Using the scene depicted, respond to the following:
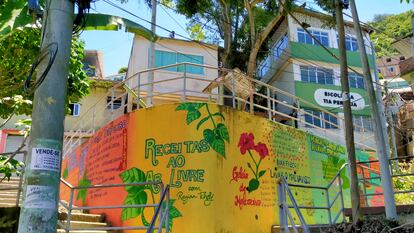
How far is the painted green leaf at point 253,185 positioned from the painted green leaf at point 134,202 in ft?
7.64

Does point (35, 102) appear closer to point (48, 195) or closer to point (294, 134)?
point (48, 195)

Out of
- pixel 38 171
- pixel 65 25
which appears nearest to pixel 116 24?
pixel 65 25

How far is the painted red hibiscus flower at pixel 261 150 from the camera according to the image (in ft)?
31.2

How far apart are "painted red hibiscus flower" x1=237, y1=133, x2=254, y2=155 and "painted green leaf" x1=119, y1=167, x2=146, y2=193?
90.6 inches

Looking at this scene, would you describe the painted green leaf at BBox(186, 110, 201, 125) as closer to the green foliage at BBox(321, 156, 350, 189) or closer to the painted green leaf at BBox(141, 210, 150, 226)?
the painted green leaf at BBox(141, 210, 150, 226)

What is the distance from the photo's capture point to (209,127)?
8.77 metres

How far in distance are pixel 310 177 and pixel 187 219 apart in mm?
4295

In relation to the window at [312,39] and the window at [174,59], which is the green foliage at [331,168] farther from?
the window at [312,39]

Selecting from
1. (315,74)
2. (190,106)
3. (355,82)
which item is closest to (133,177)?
(190,106)

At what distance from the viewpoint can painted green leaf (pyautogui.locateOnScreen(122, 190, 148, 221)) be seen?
29.0 feet

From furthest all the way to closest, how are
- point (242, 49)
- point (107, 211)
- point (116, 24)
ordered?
point (242, 49) → point (107, 211) → point (116, 24)

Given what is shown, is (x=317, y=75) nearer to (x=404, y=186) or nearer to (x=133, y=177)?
(x=404, y=186)

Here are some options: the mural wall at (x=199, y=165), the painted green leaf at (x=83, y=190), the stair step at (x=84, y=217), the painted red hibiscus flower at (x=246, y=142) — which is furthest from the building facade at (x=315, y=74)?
the stair step at (x=84, y=217)

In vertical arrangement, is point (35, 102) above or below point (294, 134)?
below
